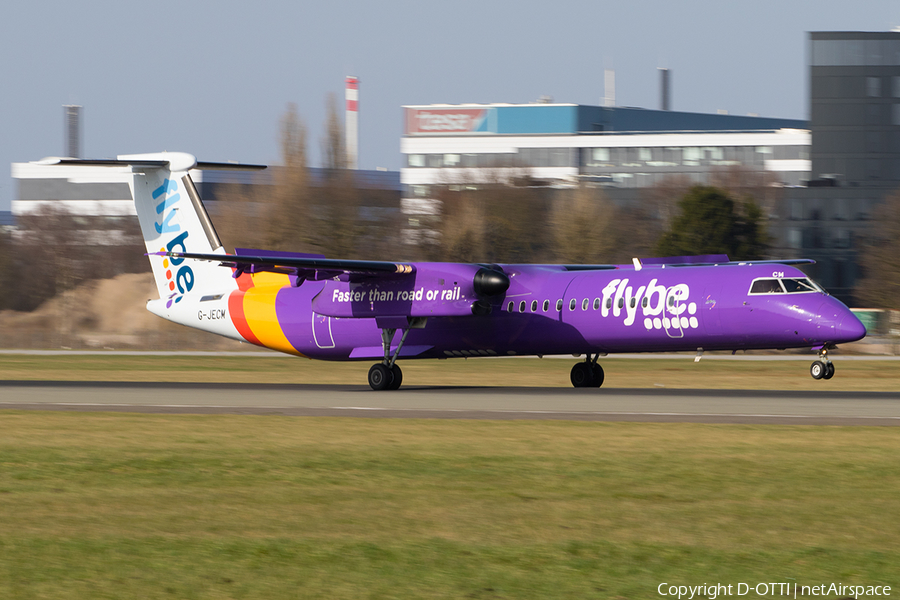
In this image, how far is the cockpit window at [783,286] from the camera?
25328mm

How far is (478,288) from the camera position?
90.7 feet

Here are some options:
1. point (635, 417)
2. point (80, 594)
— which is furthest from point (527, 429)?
point (80, 594)

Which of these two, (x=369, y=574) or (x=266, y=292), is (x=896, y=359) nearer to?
(x=266, y=292)

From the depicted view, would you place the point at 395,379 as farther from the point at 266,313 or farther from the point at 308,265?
the point at 266,313

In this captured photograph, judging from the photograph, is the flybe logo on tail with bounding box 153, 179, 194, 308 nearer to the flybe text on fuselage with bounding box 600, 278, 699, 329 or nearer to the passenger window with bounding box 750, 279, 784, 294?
the flybe text on fuselage with bounding box 600, 278, 699, 329

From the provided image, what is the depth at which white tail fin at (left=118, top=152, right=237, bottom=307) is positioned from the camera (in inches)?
1282

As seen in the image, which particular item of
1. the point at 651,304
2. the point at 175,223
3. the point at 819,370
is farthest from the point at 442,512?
the point at 175,223

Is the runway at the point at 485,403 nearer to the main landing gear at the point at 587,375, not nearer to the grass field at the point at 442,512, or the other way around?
the main landing gear at the point at 587,375

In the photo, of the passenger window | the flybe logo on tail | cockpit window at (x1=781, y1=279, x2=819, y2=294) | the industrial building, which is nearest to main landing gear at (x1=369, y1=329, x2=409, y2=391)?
the flybe logo on tail

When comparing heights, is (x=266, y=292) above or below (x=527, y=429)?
above

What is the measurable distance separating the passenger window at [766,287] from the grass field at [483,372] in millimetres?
5619

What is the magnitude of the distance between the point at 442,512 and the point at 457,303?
17.0 meters

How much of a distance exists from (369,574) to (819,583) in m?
3.45

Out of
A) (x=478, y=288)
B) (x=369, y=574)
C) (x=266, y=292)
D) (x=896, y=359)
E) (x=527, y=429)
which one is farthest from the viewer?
(x=896, y=359)
